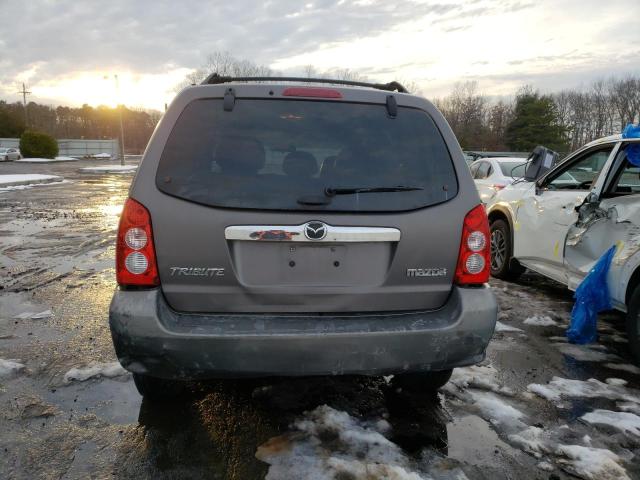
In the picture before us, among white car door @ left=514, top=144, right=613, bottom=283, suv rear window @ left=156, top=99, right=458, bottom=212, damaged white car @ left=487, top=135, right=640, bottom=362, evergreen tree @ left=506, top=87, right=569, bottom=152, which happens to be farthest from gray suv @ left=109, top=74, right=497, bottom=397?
evergreen tree @ left=506, top=87, right=569, bottom=152

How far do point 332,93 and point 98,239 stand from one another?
729 centimetres

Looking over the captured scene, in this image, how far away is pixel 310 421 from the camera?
113 inches

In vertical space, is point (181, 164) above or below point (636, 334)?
above

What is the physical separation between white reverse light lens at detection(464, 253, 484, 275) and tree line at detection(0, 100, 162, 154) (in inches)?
3649

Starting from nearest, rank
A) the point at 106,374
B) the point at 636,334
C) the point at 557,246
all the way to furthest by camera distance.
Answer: the point at 106,374 < the point at 636,334 < the point at 557,246

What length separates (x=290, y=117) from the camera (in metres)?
2.54

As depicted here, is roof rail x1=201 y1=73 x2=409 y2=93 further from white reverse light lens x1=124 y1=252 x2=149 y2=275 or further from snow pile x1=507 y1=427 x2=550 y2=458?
snow pile x1=507 y1=427 x2=550 y2=458

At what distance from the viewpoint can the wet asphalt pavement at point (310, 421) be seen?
98.0 inches

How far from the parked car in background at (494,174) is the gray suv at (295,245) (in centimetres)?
744

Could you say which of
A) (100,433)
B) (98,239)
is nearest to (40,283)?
(98,239)

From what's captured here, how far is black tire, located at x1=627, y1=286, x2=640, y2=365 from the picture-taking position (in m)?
3.78

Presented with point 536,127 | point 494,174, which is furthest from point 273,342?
point 536,127

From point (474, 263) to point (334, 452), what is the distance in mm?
1257

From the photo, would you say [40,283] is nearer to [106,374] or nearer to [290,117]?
[106,374]
